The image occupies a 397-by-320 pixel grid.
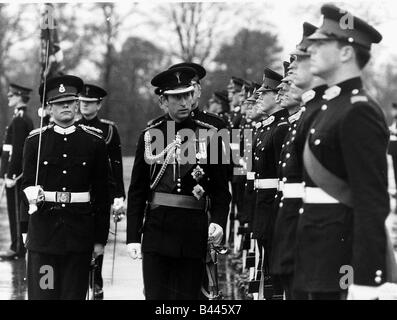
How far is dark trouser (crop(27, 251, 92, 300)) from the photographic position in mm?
6676

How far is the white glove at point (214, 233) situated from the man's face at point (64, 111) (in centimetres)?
157

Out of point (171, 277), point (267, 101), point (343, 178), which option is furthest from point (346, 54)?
point (267, 101)

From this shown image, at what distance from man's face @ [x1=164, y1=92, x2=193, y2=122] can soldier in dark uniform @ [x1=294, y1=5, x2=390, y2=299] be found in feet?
5.23

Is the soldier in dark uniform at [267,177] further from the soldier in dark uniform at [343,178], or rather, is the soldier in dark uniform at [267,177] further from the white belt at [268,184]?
the soldier in dark uniform at [343,178]

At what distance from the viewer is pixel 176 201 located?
20.3 feet

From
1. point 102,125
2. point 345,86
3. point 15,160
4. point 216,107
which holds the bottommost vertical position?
point 345,86

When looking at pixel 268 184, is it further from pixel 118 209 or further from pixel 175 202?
pixel 175 202

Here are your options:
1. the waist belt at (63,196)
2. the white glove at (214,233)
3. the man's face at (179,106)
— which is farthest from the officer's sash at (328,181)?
the waist belt at (63,196)

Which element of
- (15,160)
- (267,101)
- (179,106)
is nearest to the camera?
(179,106)

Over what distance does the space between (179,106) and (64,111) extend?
3.99ft

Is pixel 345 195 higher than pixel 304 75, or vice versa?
pixel 304 75

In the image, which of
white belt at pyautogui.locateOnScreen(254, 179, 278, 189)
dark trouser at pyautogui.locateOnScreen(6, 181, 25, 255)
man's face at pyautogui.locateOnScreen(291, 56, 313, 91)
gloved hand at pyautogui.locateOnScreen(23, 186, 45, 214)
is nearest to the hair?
man's face at pyautogui.locateOnScreen(291, 56, 313, 91)

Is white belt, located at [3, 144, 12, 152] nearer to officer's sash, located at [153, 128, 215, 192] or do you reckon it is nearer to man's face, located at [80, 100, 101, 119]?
man's face, located at [80, 100, 101, 119]

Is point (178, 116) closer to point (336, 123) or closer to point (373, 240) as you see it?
point (336, 123)
